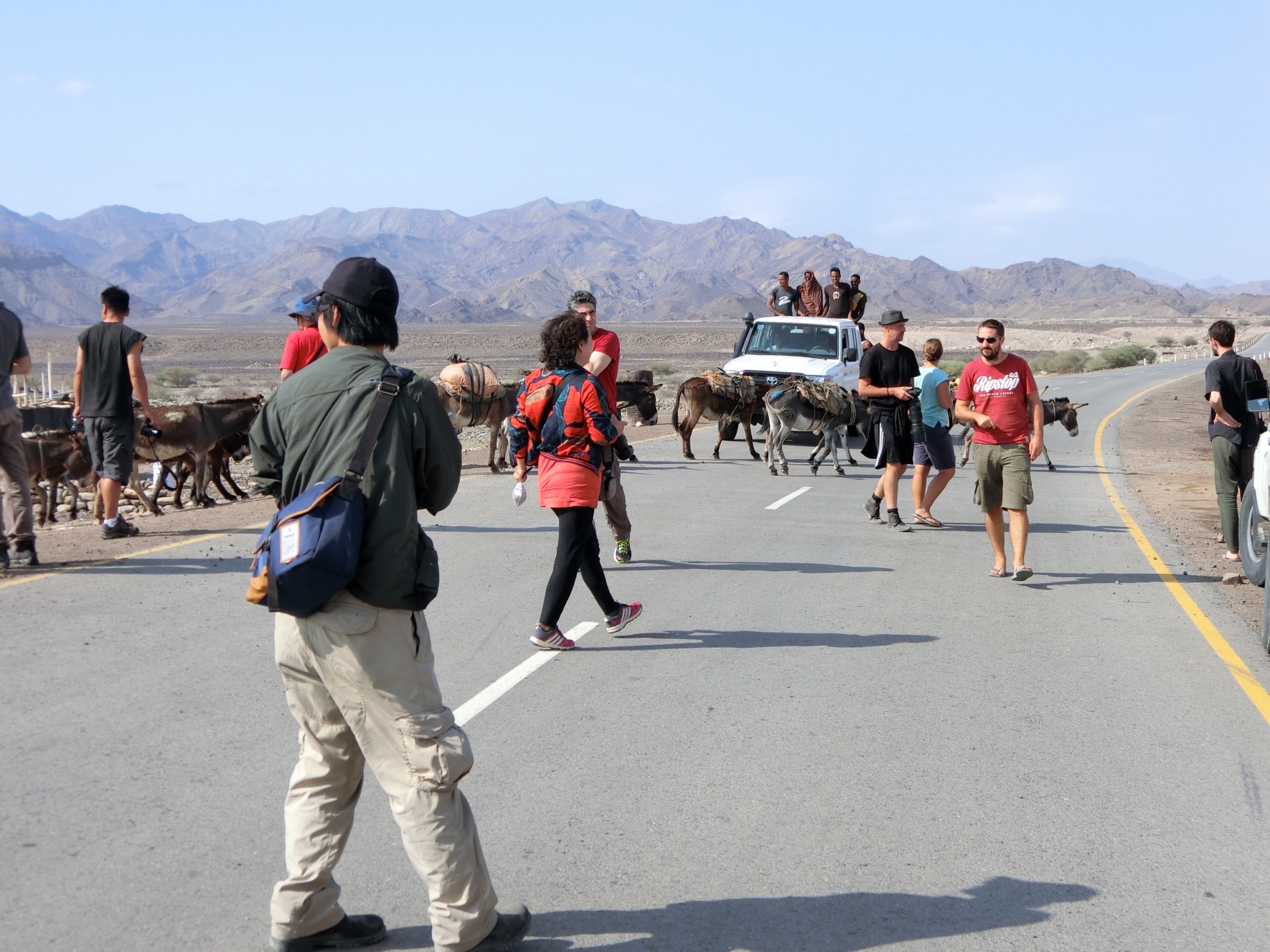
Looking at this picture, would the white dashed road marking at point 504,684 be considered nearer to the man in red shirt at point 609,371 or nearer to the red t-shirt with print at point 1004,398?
the man in red shirt at point 609,371

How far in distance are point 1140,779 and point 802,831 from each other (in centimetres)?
171

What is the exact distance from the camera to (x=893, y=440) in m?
12.3

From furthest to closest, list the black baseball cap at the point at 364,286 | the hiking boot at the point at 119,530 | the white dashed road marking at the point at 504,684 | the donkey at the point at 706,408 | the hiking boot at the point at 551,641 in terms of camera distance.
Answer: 1. the donkey at the point at 706,408
2. the hiking boot at the point at 119,530
3. the hiking boot at the point at 551,641
4. the white dashed road marking at the point at 504,684
5. the black baseball cap at the point at 364,286

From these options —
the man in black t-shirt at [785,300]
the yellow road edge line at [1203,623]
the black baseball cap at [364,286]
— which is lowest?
the yellow road edge line at [1203,623]

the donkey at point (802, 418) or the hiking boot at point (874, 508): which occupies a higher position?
the donkey at point (802, 418)

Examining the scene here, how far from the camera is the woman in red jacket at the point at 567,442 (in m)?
7.22

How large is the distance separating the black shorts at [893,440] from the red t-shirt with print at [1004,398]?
2.32 meters

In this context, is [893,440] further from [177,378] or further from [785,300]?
[177,378]

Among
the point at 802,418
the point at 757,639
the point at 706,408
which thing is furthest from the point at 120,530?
the point at 706,408

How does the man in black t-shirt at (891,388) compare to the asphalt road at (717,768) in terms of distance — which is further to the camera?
the man in black t-shirt at (891,388)

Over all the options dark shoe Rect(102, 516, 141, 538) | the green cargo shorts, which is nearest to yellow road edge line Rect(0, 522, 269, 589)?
dark shoe Rect(102, 516, 141, 538)

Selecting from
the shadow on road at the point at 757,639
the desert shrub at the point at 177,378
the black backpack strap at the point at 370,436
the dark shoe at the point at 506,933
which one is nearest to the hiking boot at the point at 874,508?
the shadow on road at the point at 757,639

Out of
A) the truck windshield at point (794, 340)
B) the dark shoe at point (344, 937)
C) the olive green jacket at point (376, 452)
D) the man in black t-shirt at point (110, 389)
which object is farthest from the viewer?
the truck windshield at point (794, 340)

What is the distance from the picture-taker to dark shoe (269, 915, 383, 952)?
380 cm
